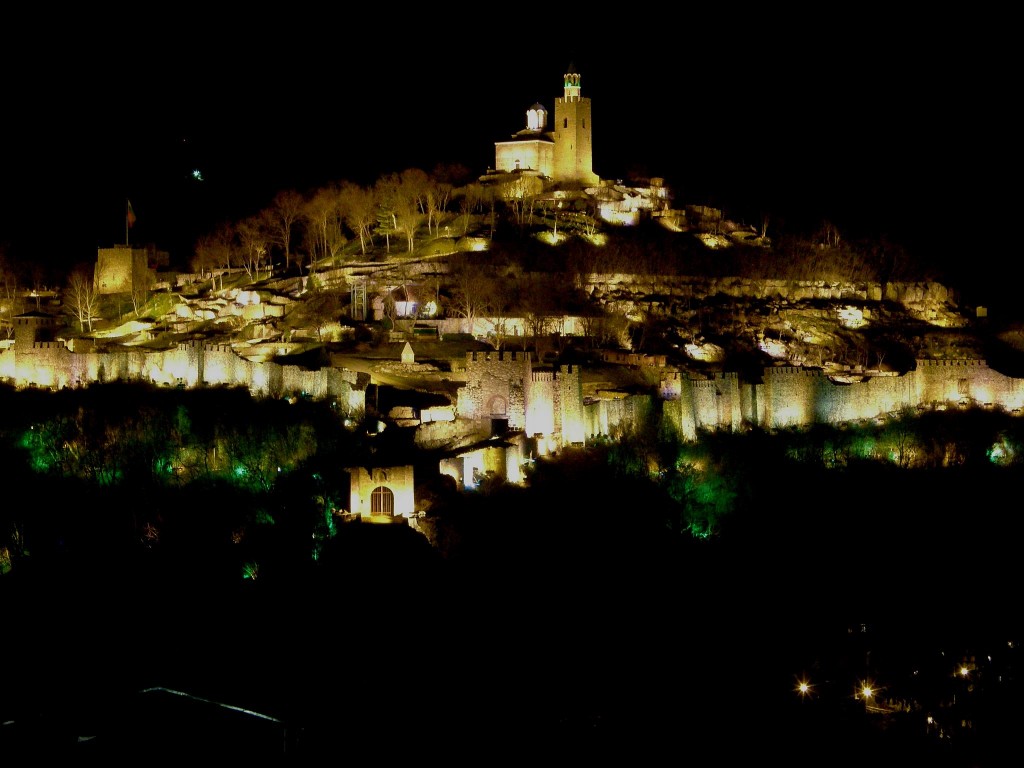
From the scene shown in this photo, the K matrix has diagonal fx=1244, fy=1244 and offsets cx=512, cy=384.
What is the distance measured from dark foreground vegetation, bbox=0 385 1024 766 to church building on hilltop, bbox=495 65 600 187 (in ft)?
110

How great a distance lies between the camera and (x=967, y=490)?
1176 inches

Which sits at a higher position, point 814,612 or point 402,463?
point 402,463

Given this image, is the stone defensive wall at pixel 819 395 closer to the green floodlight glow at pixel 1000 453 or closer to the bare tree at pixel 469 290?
the green floodlight glow at pixel 1000 453

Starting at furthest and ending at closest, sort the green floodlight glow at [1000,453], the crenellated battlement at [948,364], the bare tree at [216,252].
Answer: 1. the bare tree at [216,252]
2. the crenellated battlement at [948,364]
3. the green floodlight glow at [1000,453]

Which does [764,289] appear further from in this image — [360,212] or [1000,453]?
[1000,453]

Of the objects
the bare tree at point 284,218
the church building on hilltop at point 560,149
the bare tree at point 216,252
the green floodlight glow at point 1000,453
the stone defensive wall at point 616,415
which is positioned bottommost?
the green floodlight glow at point 1000,453

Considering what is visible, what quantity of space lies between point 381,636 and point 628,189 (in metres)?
43.1

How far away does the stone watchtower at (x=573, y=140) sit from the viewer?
61.9 m

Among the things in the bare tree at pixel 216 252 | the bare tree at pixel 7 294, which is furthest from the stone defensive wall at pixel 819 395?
the bare tree at pixel 216 252

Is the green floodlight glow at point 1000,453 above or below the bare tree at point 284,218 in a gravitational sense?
below

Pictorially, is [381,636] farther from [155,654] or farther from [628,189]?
[628,189]

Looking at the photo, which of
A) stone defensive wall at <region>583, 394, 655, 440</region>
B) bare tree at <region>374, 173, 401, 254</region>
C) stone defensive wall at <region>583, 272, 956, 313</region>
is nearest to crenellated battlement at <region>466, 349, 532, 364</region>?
stone defensive wall at <region>583, 394, 655, 440</region>

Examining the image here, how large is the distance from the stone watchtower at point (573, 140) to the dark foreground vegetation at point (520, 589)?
33.5 metres

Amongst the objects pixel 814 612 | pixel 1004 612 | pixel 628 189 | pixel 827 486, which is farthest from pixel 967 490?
pixel 628 189
